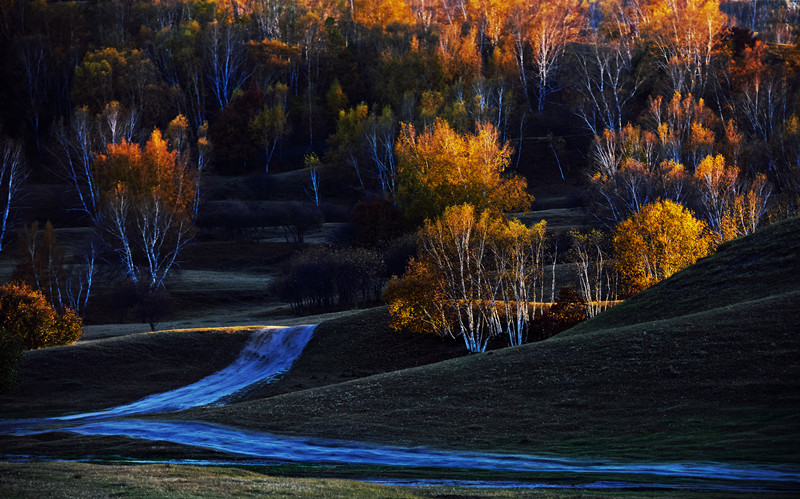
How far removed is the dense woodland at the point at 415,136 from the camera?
50.7 m

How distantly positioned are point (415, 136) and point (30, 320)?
53.9m

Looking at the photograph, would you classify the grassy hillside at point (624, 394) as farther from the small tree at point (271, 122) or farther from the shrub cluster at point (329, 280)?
the small tree at point (271, 122)

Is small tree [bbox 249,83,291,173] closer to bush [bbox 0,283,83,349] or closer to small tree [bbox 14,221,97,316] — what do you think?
small tree [bbox 14,221,97,316]

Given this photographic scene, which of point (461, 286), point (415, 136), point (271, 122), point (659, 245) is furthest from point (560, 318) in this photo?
point (271, 122)

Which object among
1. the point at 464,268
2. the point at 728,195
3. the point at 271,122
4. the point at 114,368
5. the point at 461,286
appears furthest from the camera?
the point at 271,122

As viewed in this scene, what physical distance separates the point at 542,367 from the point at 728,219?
32.6 m

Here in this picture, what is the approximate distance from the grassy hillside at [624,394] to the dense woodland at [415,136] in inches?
494

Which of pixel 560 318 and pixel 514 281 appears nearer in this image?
pixel 560 318

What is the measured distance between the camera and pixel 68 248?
276ft

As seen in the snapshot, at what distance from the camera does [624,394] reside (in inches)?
969

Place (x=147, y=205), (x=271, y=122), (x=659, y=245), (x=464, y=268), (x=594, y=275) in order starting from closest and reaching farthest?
(x=464, y=268) < (x=659, y=245) < (x=594, y=275) < (x=147, y=205) < (x=271, y=122)

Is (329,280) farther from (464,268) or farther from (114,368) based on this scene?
(114,368)

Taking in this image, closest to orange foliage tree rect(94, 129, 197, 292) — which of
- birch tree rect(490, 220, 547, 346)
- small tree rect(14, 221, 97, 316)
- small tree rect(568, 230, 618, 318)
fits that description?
small tree rect(14, 221, 97, 316)

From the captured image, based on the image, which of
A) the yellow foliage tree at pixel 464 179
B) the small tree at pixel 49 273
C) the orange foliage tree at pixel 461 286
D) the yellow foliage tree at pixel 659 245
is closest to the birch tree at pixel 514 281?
the orange foliage tree at pixel 461 286
